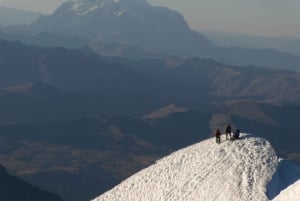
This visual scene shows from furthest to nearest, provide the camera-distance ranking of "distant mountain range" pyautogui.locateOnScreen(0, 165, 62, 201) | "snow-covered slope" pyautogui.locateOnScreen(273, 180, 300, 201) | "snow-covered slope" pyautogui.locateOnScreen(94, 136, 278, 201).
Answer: "distant mountain range" pyautogui.locateOnScreen(0, 165, 62, 201)
"snow-covered slope" pyautogui.locateOnScreen(94, 136, 278, 201)
"snow-covered slope" pyautogui.locateOnScreen(273, 180, 300, 201)

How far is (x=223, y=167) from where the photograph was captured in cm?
5691

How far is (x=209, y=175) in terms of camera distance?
186 ft

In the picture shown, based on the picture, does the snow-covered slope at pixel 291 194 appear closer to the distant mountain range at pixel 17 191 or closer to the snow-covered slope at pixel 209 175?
the snow-covered slope at pixel 209 175

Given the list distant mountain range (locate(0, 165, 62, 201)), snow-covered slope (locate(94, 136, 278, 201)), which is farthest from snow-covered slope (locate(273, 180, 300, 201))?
distant mountain range (locate(0, 165, 62, 201))

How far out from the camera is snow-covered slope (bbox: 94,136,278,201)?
52.8 metres

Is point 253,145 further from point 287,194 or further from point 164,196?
point 287,194

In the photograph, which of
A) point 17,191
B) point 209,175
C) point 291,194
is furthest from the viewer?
point 17,191

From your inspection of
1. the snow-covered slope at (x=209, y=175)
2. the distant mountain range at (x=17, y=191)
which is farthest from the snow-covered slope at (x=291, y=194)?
the distant mountain range at (x=17, y=191)

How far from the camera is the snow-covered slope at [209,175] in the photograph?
52781 mm

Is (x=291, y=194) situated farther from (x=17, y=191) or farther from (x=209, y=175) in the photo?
(x=17, y=191)

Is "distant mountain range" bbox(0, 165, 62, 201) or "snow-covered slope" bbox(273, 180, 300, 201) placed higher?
"snow-covered slope" bbox(273, 180, 300, 201)

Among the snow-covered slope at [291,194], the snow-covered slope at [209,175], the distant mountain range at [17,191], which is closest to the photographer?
the snow-covered slope at [291,194]

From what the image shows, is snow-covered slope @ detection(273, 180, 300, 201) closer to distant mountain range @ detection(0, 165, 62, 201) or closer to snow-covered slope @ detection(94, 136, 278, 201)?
snow-covered slope @ detection(94, 136, 278, 201)

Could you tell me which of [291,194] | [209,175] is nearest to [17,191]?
[209,175]
